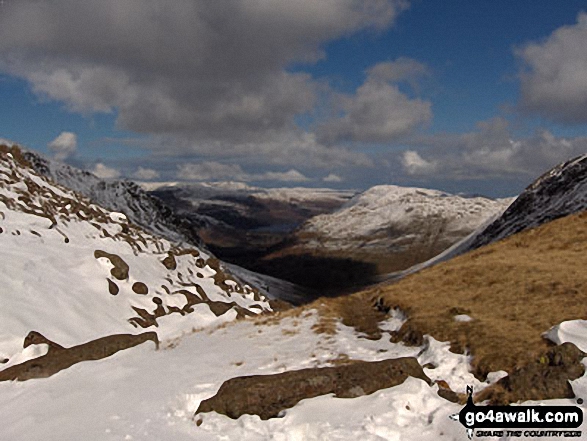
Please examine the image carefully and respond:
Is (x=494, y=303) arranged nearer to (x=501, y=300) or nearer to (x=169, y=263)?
(x=501, y=300)

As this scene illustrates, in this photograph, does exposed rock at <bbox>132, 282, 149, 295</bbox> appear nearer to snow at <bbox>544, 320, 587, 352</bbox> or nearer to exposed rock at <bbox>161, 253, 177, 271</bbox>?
exposed rock at <bbox>161, 253, 177, 271</bbox>

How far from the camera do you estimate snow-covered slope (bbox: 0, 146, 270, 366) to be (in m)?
25.0

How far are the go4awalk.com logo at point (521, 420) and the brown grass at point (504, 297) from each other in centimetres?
304

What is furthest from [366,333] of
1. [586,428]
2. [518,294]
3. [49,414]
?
[49,414]

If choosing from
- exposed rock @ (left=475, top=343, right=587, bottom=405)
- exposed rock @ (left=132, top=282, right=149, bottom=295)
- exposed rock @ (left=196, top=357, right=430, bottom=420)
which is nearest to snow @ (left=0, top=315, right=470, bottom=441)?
exposed rock @ (left=196, top=357, right=430, bottom=420)

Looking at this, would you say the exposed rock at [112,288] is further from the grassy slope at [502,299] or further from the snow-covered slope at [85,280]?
the grassy slope at [502,299]

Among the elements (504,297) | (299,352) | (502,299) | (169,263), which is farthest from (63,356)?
(169,263)

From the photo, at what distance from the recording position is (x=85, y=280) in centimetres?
3216

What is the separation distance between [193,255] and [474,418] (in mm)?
48262

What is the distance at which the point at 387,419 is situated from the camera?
11.3m

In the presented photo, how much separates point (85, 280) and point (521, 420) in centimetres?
3012

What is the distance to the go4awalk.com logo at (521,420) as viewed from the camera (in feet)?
32.8

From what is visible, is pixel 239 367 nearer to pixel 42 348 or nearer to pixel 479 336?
pixel 479 336

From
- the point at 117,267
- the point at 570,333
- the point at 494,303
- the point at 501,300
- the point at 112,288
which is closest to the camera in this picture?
the point at 570,333
